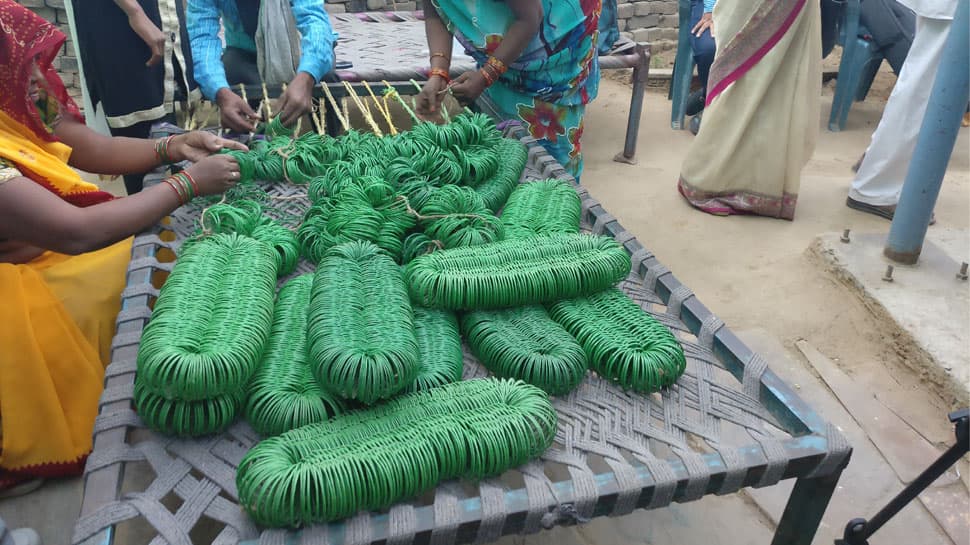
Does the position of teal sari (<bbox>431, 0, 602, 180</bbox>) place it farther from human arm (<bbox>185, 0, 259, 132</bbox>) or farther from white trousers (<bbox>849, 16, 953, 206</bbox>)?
white trousers (<bbox>849, 16, 953, 206</bbox>)

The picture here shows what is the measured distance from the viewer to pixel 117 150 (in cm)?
236

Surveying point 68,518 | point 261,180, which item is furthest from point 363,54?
point 68,518

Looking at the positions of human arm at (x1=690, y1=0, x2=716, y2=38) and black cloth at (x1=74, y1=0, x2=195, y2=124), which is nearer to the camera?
black cloth at (x1=74, y1=0, x2=195, y2=124)

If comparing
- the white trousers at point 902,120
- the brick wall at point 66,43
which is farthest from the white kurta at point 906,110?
the brick wall at point 66,43

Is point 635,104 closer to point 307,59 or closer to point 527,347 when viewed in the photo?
point 307,59

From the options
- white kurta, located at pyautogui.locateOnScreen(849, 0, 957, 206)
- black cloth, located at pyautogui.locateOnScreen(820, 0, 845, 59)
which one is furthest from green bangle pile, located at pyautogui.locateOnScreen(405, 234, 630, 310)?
black cloth, located at pyautogui.locateOnScreen(820, 0, 845, 59)

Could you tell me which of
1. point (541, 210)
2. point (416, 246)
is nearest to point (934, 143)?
point (541, 210)

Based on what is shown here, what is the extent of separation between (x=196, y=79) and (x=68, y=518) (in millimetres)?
1840

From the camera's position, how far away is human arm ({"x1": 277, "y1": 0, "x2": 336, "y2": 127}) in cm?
272

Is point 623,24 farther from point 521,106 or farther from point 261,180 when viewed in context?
point 261,180

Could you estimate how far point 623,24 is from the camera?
7.89 meters

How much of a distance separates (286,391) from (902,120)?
3840 millimetres

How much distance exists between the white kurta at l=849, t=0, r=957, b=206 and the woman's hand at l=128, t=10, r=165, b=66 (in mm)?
3682

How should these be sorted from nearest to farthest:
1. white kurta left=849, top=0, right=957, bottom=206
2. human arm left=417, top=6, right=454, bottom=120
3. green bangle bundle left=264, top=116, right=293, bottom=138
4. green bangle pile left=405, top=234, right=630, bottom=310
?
green bangle pile left=405, top=234, right=630, bottom=310
green bangle bundle left=264, top=116, right=293, bottom=138
human arm left=417, top=6, right=454, bottom=120
white kurta left=849, top=0, right=957, bottom=206
